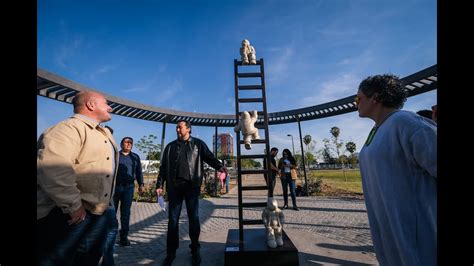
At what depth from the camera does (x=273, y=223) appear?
3383 mm

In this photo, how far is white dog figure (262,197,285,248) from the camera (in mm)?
3314

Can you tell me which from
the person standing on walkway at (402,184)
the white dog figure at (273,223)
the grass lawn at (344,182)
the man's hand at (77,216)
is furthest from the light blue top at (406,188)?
the grass lawn at (344,182)

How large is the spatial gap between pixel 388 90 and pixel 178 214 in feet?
10.1

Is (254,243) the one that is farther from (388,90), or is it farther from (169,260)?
(388,90)

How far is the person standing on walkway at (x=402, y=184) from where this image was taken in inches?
54.7

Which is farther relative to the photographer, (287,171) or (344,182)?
(344,182)

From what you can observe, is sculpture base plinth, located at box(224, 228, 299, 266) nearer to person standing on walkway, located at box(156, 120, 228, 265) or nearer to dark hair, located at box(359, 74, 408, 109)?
person standing on walkway, located at box(156, 120, 228, 265)

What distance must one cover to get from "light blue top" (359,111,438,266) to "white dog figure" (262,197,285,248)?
1778mm

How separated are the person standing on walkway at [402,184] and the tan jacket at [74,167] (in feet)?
6.72

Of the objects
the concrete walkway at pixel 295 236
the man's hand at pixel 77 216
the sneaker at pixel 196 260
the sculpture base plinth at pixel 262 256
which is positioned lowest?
the concrete walkway at pixel 295 236

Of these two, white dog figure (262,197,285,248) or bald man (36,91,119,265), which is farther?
white dog figure (262,197,285,248)

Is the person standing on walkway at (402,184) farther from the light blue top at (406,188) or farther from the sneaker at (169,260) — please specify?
the sneaker at (169,260)

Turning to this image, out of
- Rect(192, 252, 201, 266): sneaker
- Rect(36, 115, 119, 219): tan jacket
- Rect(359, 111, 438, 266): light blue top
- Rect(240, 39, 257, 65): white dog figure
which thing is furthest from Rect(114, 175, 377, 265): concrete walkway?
Rect(240, 39, 257, 65): white dog figure

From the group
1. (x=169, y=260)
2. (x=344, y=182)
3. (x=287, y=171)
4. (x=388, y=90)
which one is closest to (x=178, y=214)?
(x=169, y=260)
